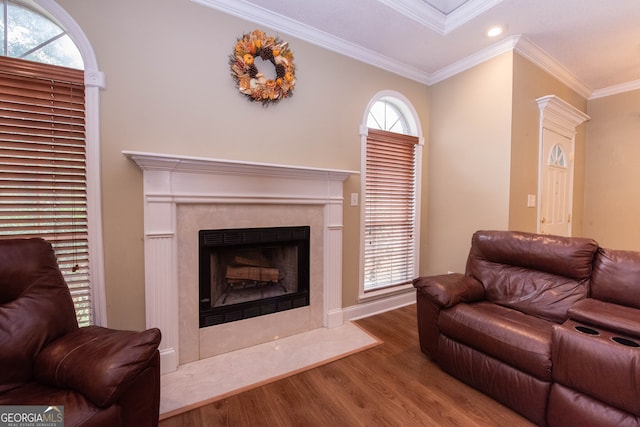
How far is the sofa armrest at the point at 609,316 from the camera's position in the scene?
1.32 m

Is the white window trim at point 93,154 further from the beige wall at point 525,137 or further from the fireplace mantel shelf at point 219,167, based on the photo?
the beige wall at point 525,137

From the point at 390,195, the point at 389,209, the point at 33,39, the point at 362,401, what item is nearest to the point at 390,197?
the point at 390,195

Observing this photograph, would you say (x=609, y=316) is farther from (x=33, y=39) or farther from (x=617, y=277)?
(x=33, y=39)

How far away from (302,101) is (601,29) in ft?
9.16

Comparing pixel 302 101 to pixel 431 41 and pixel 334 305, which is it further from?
pixel 334 305

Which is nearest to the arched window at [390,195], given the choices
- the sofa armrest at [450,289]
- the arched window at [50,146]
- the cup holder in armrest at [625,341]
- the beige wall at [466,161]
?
the beige wall at [466,161]

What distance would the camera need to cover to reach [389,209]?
10.0 ft

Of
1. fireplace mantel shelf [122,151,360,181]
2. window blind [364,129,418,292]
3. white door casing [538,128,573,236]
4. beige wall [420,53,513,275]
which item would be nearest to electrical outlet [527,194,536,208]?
white door casing [538,128,573,236]

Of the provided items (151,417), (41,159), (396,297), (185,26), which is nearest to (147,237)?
(41,159)

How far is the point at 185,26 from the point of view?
6.34ft

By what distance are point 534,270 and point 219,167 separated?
8.49 ft

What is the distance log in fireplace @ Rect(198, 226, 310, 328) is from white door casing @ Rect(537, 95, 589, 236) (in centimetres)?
273

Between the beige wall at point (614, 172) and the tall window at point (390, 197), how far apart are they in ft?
9.20

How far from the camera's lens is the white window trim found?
163 cm
